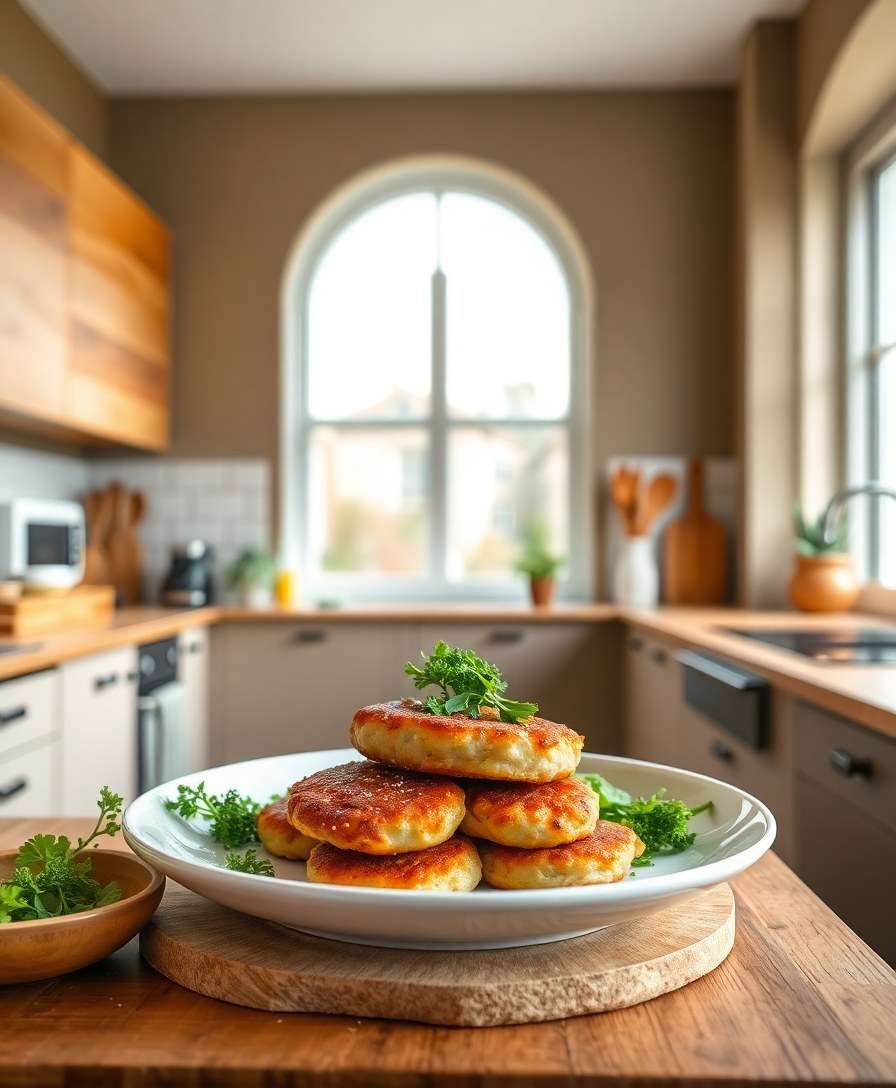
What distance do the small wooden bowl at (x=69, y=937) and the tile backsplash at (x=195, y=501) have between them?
3.71 m

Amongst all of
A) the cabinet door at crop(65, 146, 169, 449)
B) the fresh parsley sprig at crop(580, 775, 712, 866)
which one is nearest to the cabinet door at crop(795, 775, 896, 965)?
the fresh parsley sprig at crop(580, 775, 712, 866)

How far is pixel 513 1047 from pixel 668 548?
370 cm

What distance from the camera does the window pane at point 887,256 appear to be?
134 inches

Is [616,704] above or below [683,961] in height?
below

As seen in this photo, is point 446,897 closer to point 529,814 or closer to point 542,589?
point 529,814

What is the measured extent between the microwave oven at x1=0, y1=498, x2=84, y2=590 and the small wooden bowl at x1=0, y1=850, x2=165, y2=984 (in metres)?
2.56

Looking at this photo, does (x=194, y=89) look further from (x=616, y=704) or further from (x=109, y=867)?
(x=109, y=867)

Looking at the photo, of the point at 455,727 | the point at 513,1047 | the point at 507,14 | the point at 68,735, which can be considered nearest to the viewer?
the point at 513,1047

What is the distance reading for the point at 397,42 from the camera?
3834 mm

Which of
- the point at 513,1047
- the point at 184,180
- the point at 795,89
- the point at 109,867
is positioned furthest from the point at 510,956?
the point at 184,180

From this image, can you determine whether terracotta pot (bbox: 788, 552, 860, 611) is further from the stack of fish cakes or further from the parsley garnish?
the parsley garnish

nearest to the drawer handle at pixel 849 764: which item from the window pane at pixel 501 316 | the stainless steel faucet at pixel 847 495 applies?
the stainless steel faucet at pixel 847 495

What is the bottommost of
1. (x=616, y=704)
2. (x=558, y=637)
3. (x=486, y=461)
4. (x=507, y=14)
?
(x=616, y=704)

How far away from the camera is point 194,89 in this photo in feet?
14.0
